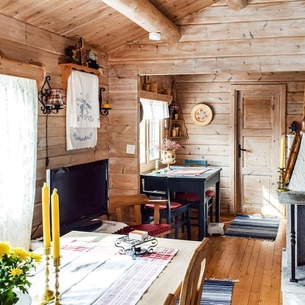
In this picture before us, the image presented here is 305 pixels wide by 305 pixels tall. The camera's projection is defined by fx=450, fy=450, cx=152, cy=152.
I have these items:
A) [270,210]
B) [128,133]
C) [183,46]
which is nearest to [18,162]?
[128,133]

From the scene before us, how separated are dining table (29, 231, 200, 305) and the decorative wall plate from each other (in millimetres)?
4728

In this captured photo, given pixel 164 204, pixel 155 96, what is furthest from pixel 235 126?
pixel 164 204

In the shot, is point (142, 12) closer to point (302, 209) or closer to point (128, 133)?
point (128, 133)

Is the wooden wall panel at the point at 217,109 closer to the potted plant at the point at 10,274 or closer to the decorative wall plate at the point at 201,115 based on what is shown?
A: the decorative wall plate at the point at 201,115

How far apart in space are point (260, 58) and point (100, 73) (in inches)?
65.5

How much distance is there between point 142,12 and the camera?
12.2 ft

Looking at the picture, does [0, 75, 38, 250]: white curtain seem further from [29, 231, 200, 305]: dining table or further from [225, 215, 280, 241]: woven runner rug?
[225, 215, 280, 241]: woven runner rug

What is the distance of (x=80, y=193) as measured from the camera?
3910 mm

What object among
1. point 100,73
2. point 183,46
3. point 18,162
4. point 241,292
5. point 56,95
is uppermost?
point 183,46

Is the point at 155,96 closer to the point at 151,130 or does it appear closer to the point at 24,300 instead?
the point at 151,130

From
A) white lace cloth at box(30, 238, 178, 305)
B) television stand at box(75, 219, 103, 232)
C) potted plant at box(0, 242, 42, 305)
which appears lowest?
television stand at box(75, 219, 103, 232)

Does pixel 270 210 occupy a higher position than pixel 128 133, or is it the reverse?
pixel 128 133

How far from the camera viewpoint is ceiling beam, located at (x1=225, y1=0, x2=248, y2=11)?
14.5ft

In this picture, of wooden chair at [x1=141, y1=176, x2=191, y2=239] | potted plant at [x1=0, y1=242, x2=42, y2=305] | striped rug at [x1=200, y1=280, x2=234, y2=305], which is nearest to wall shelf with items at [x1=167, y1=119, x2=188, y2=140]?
wooden chair at [x1=141, y1=176, x2=191, y2=239]
